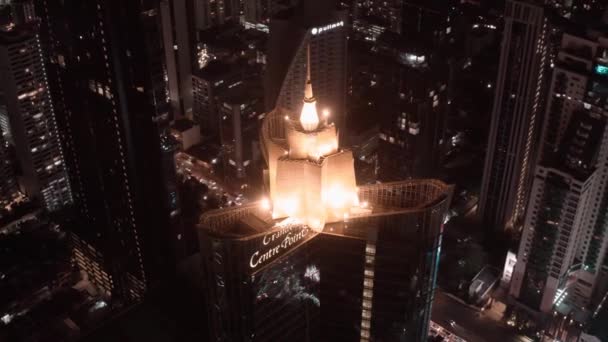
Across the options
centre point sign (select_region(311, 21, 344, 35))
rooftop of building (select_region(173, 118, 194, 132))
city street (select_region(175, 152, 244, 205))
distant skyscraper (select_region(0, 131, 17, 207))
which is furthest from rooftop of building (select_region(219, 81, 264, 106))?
distant skyscraper (select_region(0, 131, 17, 207))

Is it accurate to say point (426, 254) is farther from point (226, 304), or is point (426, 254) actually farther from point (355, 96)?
point (355, 96)

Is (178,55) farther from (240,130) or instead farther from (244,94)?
(240,130)

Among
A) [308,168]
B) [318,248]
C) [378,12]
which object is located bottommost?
[378,12]

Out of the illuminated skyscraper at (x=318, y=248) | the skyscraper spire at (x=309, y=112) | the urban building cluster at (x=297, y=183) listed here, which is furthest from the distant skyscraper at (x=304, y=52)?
the skyscraper spire at (x=309, y=112)

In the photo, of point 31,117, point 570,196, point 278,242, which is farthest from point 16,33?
point 570,196

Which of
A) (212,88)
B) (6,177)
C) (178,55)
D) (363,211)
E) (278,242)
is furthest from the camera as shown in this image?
(178,55)

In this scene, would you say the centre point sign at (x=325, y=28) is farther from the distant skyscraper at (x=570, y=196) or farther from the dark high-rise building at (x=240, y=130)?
the dark high-rise building at (x=240, y=130)
